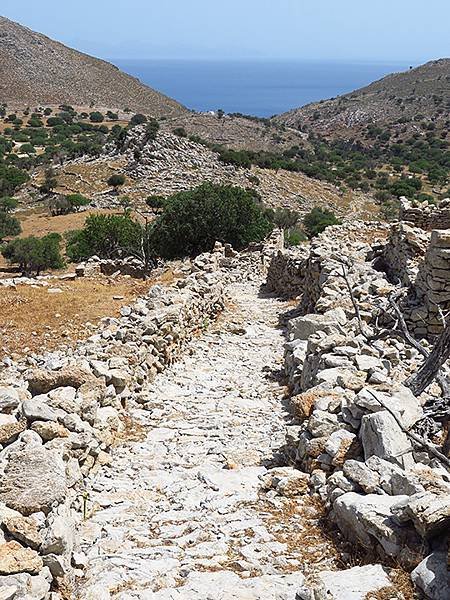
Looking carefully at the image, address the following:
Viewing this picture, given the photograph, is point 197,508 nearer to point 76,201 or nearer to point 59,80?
point 76,201

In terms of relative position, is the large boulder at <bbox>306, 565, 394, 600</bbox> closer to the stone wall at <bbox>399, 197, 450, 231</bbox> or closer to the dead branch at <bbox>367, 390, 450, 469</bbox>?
the dead branch at <bbox>367, 390, 450, 469</bbox>

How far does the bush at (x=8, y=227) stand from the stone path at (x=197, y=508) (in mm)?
31977

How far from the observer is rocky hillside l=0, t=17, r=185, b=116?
112 meters

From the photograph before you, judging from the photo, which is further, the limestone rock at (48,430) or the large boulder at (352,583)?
the limestone rock at (48,430)

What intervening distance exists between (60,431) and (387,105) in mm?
116968

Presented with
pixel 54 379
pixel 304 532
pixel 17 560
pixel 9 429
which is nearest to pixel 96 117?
pixel 54 379

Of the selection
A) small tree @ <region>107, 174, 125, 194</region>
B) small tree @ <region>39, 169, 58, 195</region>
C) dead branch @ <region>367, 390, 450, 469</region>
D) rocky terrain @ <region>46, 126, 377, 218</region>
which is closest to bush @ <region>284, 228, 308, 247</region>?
rocky terrain @ <region>46, 126, 377, 218</region>

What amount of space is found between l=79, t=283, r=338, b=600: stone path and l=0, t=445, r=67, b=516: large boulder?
1.77 feet

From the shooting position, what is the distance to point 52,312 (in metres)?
14.3

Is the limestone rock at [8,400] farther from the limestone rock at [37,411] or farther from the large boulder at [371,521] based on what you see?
the large boulder at [371,521]

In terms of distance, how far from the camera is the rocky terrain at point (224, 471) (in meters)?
4.70

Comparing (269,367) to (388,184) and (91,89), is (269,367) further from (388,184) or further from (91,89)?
(91,89)

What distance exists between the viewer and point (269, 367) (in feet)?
38.4

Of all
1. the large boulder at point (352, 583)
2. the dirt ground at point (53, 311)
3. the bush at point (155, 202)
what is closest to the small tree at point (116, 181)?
the bush at point (155, 202)
